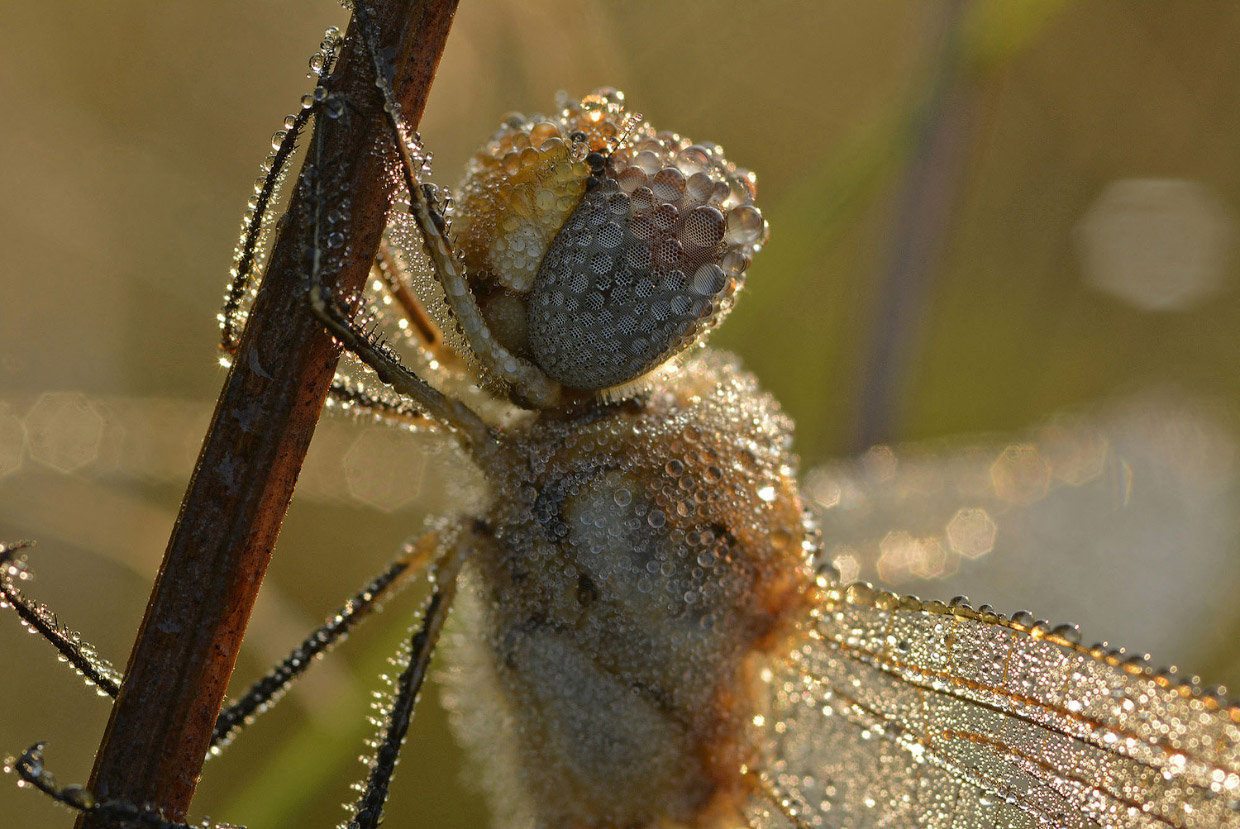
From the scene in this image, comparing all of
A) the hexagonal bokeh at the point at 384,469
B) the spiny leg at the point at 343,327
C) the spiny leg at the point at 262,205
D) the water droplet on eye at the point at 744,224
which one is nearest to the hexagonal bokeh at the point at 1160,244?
the hexagonal bokeh at the point at 384,469

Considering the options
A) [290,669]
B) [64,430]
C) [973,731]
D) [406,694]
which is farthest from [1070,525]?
[64,430]

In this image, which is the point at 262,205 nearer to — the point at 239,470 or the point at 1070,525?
the point at 239,470

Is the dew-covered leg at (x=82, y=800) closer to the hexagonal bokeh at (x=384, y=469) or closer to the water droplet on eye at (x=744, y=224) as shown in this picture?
the water droplet on eye at (x=744, y=224)

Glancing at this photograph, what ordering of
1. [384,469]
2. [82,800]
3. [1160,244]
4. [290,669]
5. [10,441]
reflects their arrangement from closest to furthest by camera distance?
[82,800], [290,669], [10,441], [384,469], [1160,244]

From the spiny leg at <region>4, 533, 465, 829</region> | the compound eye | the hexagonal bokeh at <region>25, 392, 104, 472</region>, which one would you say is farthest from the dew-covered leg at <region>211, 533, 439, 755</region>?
the hexagonal bokeh at <region>25, 392, 104, 472</region>

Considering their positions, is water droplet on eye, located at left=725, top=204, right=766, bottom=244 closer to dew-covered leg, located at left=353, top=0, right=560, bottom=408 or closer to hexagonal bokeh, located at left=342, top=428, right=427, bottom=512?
dew-covered leg, located at left=353, top=0, right=560, bottom=408

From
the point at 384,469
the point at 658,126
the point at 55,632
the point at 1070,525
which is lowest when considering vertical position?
the point at 55,632

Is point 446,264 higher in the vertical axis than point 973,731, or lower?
higher
